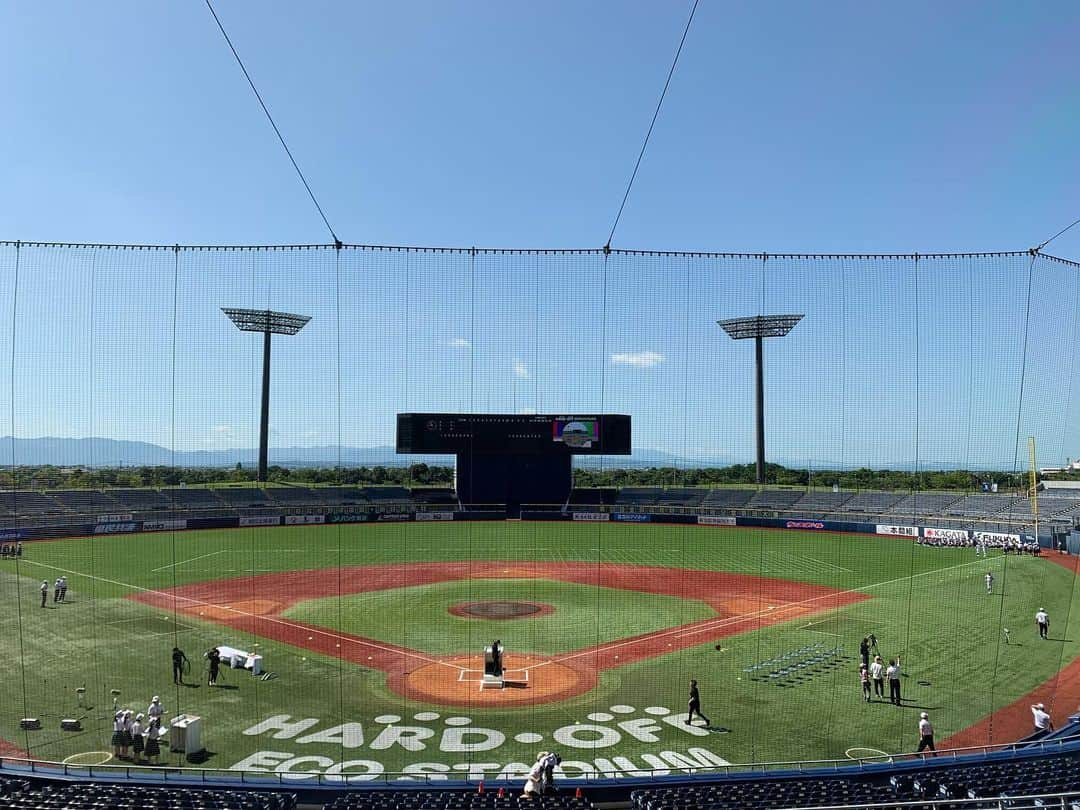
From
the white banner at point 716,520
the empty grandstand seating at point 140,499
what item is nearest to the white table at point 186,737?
the empty grandstand seating at point 140,499

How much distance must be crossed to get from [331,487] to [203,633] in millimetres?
34532

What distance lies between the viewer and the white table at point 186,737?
454 inches

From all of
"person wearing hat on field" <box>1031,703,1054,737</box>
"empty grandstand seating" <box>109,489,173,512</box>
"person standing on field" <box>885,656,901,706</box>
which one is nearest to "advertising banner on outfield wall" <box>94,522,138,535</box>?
"empty grandstand seating" <box>109,489,173,512</box>

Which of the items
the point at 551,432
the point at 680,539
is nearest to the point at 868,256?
the point at 680,539

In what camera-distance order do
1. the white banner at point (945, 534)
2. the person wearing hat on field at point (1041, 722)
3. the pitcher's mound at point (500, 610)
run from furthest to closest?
the white banner at point (945, 534) < the pitcher's mound at point (500, 610) < the person wearing hat on field at point (1041, 722)

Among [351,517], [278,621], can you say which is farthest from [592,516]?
[278,621]

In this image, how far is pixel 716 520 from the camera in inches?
1956

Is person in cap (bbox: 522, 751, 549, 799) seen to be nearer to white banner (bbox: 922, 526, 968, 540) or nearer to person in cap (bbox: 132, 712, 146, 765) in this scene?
person in cap (bbox: 132, 712, 146, 765)

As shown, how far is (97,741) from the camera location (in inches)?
477

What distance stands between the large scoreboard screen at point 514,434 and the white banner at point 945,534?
18.4 meters

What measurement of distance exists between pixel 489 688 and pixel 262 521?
35.2 meters

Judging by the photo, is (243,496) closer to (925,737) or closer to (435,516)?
(435,516)

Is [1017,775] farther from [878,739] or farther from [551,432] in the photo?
[551,432]

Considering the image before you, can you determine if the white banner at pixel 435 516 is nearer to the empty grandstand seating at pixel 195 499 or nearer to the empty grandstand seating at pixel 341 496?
the empty grandstand seating at pixel 341 496
